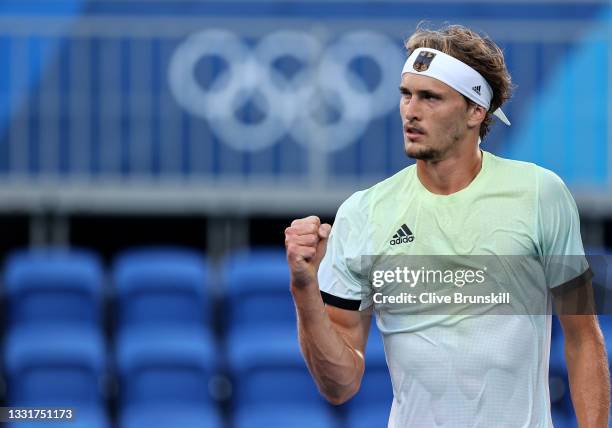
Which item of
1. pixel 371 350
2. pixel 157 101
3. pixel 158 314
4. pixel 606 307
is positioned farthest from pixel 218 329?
pixel 606 307

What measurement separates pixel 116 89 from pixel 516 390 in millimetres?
7190

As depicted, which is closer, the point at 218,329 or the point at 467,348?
the point at 467,348

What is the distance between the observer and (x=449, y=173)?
4.72 metres

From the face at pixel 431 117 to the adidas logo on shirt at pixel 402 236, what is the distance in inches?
9.2

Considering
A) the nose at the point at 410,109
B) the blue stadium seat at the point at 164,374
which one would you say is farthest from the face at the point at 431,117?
the blue stadium seat at the point at 164,374

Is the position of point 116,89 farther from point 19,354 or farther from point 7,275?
point 19,354

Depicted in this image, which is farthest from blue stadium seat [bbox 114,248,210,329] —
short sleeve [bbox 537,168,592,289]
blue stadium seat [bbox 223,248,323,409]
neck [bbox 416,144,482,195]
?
short sleeve [bbox 537,168,592,289]

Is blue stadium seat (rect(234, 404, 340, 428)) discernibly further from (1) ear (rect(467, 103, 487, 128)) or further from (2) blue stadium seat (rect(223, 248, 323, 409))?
(1) ear (rect(467, 103, 487, 128))

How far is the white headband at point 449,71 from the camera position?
4.67m

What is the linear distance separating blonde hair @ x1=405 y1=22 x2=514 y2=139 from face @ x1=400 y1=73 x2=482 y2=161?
9 cm

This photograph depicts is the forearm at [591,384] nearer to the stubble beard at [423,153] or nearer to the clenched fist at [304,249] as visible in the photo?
the stubble beard at [423,153]

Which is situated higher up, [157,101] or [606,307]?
[157,101]

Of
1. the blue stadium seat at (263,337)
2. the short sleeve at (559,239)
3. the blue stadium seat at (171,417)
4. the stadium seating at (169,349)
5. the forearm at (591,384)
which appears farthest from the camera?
the blue stadium seat at (263,337)

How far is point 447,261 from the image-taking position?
15.1 ft
